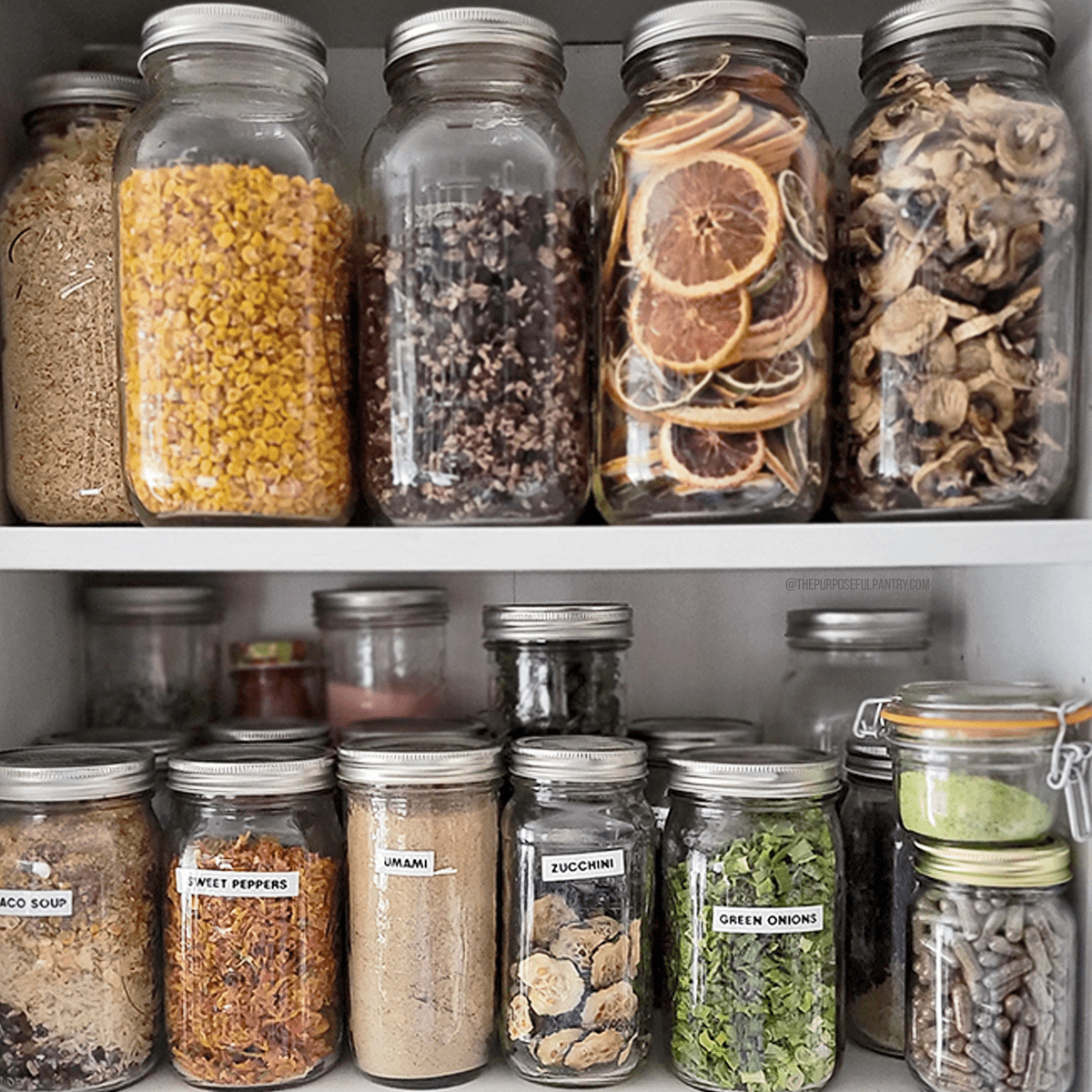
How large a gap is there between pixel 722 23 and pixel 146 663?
2.60ft

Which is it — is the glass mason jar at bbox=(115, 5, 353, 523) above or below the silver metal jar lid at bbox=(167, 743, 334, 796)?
above

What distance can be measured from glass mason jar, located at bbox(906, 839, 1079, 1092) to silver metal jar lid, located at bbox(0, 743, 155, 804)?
23.9 inches

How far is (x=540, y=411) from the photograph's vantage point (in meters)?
0.82

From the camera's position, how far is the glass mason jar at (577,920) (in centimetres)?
85

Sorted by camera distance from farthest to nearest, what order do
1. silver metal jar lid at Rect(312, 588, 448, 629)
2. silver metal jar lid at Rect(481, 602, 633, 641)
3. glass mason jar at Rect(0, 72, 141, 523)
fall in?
silver metal jar lid at Rect(312, 588, 448, 629) → silver metal jar lid at Rect(481, 602, 633, 641) → glass mason jar at Rect(0, 72, 141, 523)

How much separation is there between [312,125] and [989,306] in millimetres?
520

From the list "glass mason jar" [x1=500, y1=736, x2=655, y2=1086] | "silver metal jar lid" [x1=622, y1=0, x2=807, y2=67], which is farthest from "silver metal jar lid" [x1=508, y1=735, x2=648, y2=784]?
"silver metal jar lid" [x1=622, y1=0, x2=807, y2=67]

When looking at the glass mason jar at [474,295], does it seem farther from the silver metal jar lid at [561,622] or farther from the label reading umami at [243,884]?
the label reading umami at [243,884]

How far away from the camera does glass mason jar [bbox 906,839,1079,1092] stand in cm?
81

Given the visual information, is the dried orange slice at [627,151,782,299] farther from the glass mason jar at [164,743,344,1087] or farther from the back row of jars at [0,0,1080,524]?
the glass mason jar at [164,743,344,1087]

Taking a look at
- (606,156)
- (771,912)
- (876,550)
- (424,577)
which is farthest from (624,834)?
(606,156)

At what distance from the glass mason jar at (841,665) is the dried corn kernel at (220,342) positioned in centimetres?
52

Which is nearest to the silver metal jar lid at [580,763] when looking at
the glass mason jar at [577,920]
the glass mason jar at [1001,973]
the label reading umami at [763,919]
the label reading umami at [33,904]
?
the glass mason jar at [577,920]

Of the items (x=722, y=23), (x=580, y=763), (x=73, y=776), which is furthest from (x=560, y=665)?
(x=722, y=23)
